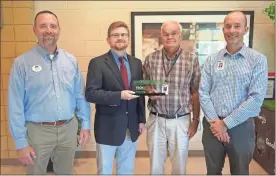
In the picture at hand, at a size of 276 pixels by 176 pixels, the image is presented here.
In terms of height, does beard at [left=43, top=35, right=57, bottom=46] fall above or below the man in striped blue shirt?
above

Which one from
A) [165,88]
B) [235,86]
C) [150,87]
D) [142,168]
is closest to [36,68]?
[150,87]

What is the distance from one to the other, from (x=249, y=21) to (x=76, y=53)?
224cm

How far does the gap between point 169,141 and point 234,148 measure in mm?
500

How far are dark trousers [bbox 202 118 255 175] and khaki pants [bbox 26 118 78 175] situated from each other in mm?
1019

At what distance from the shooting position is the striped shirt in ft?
6.23

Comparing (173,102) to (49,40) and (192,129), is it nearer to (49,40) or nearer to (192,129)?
(192,129)

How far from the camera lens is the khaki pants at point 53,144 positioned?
1.91 meters

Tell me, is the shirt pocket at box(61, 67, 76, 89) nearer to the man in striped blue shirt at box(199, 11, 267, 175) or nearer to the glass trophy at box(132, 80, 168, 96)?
the glass trophy at box(132, 80, 168, 96)

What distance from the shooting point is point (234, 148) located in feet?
6.43

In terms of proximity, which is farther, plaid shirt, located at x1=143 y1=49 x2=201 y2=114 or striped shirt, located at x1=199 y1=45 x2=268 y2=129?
plaid shirt, located at x1=143 y1=49 x2=201 y2=114

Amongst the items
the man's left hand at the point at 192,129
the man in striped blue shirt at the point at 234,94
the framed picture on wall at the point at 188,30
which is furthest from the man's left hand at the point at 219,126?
the framed picture on wall at the point at 188,30

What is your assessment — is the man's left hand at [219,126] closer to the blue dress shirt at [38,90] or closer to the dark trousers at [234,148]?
the dark trousers at [234,148]

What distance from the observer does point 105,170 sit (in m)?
2.13

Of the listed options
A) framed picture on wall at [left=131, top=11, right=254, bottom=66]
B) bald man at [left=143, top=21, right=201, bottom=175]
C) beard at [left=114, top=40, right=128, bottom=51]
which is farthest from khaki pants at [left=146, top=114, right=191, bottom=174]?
framed picture on wall at [left=131, top=11, right=254, bottom=66]
